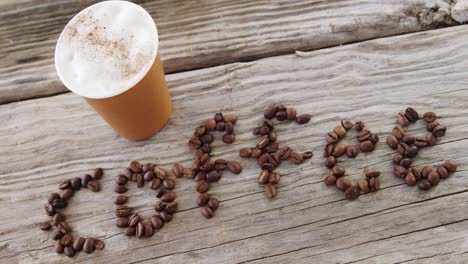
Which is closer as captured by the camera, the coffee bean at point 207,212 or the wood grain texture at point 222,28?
the coffee bean at point 207,212

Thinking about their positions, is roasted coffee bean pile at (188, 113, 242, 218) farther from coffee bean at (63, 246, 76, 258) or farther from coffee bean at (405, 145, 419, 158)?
coffee bean at (405, 145, 419, 158)

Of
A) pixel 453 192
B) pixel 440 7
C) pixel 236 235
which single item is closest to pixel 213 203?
pixel 236 235

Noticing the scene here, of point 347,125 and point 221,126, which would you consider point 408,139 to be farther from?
point 221,126

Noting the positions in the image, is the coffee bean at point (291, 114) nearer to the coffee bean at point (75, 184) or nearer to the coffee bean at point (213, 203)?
the coffee bean at point (213, 203)

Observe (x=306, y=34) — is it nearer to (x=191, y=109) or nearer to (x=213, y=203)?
(x=191, y=109)

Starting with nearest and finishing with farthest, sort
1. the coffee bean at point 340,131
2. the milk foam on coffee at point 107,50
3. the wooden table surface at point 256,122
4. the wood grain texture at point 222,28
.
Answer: the milk foam on coffee at point 107,50
the wooden table surface at point 256,122
the coffee bean at point 340,131
the wood grain texture at point 222,28

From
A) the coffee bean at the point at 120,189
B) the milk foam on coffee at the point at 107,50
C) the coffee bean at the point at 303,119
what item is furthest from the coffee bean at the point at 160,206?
the coffee bean at the point at 303,119

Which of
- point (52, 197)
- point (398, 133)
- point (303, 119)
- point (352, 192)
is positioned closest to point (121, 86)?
point (52, 197)
